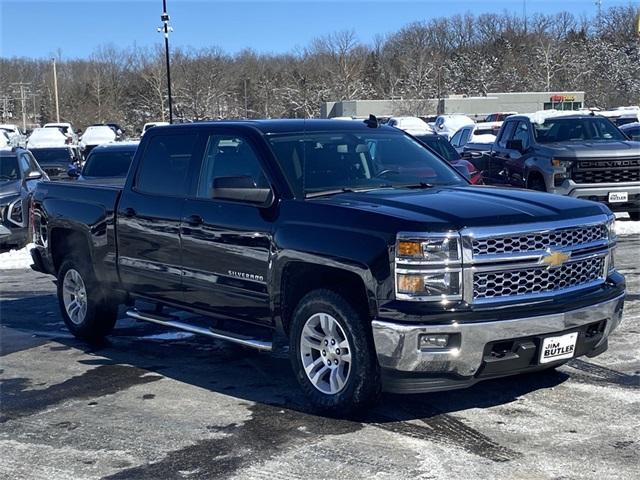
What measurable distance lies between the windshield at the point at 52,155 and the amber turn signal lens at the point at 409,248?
818 inches

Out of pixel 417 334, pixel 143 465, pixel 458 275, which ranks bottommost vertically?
pixel 143 465

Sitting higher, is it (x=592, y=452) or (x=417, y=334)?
(x=417, y=334)

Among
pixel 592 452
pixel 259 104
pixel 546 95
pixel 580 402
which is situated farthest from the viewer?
pixel 546 95

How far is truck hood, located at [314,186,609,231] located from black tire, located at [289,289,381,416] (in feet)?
2.04

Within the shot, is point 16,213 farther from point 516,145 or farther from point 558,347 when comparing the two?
point 558,347

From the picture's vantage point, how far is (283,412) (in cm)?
585

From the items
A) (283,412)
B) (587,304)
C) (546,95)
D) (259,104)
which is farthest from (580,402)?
(546,95)

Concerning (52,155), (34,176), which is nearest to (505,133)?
(34,176)

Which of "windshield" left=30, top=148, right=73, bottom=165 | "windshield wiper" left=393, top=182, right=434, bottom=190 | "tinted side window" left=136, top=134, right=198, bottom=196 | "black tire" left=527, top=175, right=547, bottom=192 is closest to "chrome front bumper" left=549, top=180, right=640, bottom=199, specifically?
"black tire" left=527, top=175, right=547, bottom=192

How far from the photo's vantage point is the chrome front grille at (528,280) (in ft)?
17.1

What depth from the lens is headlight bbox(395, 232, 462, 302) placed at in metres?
5.14

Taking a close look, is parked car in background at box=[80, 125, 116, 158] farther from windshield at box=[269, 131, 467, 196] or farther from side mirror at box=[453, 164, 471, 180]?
windshield at box=[269, 131, 467, 196]

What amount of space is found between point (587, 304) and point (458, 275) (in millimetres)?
970

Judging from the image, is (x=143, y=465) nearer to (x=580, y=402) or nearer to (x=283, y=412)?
(x=283, y=412)
